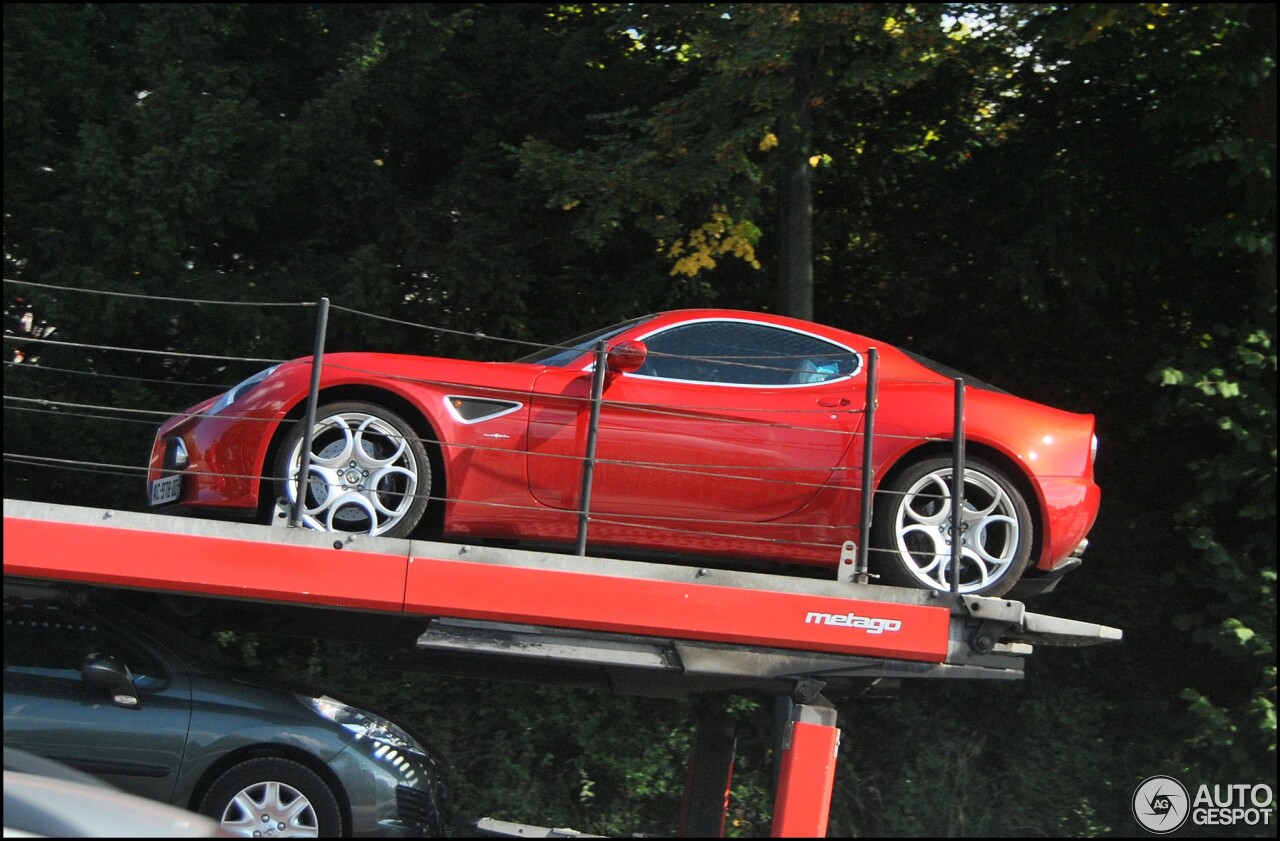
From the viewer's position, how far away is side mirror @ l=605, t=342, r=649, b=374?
225 inches

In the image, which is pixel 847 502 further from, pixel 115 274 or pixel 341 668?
pixel 115 274

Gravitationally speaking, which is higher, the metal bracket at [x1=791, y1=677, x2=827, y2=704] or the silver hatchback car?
the metal bracket at [x1=791, y1=677, x2=827, y2=704]

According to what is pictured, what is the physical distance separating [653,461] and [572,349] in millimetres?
810

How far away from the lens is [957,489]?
5.55 meters

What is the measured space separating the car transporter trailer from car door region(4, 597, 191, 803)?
533 millimetres

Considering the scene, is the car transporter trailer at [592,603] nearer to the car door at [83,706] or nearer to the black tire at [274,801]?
the car door at [83,706]

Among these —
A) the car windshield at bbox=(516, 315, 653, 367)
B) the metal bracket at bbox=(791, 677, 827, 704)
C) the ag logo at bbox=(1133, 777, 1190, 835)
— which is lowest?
the ag logo at bbox=(1133, 777, 1190, 835)

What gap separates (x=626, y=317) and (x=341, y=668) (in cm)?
360

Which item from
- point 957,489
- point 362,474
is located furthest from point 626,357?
point 957,489

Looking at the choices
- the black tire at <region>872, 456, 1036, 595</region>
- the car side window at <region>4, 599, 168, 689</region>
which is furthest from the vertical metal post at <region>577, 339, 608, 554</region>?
the car side window at <region>4, 599, 168, 689</region>

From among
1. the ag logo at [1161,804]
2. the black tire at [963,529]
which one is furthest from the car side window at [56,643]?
the ag logo at [1161,804]

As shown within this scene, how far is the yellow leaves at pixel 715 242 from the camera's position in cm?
971

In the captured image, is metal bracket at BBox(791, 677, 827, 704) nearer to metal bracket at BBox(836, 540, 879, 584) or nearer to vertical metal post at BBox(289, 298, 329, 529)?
metal bracket at BBox(836, 540, 879, 584)

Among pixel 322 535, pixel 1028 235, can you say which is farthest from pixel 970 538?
pixel 1028 235
